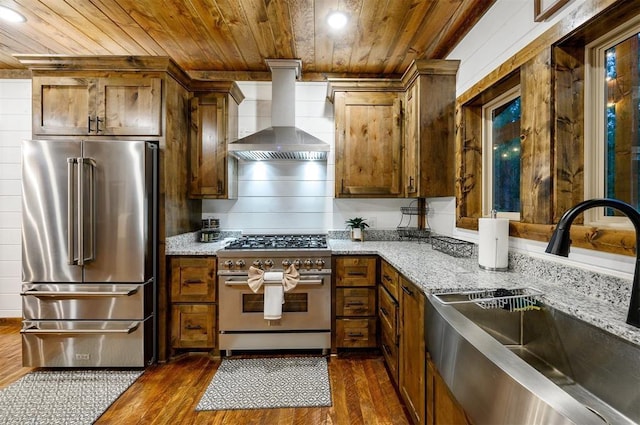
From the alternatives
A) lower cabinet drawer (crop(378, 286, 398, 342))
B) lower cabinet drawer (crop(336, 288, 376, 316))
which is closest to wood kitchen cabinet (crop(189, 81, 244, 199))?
lower cabinet drawer (crop(336, 288, 376, 316))

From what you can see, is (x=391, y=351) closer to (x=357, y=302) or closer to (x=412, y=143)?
(x=357, y=302)

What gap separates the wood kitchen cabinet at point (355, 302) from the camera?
2.56 metres

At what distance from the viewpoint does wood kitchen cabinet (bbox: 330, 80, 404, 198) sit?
2961 millimetres

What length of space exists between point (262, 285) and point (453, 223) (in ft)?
5.71

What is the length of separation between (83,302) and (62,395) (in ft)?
2.05

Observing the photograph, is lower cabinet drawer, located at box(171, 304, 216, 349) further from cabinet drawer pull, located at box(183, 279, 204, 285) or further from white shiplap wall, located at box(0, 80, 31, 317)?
white shiplap wall, located at box(0, 80, 31, 317)

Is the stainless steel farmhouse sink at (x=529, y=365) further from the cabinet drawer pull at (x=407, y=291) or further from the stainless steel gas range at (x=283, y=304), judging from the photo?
the stainless steel gas range at (x=283, y=304)

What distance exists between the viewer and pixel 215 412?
191 centimetres

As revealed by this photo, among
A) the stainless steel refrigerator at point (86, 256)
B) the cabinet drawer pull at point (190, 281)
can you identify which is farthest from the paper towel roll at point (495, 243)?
the stainless steel refrigerator at point (86, 256)

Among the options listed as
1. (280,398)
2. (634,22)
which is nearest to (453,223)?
(634,22)

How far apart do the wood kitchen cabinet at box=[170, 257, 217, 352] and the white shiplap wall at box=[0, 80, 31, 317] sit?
2085 mm

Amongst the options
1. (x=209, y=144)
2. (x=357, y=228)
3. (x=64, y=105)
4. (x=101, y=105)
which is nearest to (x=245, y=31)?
(x=209, y=144)

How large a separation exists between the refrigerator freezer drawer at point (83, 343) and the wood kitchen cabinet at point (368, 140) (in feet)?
7.02

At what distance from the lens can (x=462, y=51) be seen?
249 centimetres
